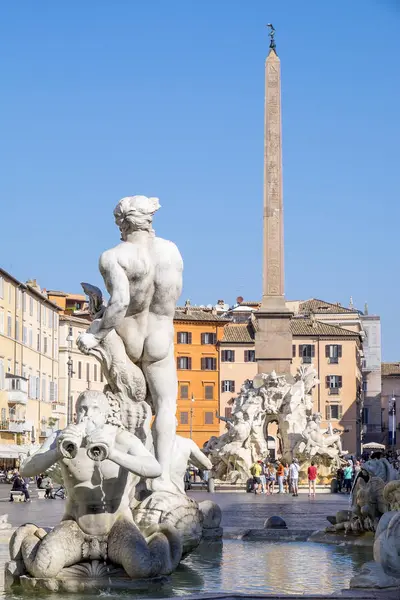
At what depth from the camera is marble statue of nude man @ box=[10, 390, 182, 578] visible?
604cm

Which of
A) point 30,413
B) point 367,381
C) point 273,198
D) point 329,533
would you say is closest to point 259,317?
point 273,198

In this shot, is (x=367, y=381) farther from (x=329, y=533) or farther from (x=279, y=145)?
(x=329, y=533)

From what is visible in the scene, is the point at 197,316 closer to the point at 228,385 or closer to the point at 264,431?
the point at 228,385

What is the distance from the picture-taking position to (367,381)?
99.7 metres

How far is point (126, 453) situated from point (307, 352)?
71.1 metres

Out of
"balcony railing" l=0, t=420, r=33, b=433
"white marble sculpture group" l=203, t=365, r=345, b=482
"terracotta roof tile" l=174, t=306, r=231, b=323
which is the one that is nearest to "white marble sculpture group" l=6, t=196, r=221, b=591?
"white marble sculpture group" l=203, t=365, r=345, b=482

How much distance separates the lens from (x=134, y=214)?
7.54 meters

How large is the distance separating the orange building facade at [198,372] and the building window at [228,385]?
0.31 metres

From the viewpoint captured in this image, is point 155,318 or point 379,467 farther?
point 379,467

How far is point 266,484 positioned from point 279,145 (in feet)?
30.7

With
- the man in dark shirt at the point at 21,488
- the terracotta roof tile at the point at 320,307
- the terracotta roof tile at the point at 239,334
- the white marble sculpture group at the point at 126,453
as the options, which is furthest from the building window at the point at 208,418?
the white marble sculpture group at the point at 126,453

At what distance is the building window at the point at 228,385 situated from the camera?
7794 cm

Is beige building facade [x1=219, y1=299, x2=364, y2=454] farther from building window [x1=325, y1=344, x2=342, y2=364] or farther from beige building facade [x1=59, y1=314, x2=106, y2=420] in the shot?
beige building facade [x1=59, y1=314, x2=106, y2=420]

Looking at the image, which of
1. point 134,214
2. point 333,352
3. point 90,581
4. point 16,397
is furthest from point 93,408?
point 333,352
